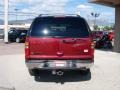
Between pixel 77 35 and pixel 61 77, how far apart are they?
2087mm

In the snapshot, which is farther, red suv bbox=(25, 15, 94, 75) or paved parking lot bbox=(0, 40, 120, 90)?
red suv bbox=(25, 15, 94, 75)

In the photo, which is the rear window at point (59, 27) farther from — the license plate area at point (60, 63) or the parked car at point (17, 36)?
the parked car at point (17, 36)

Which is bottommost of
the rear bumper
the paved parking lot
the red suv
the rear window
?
the paved parking lot

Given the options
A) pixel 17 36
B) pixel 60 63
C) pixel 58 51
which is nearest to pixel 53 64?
pixel 60 63

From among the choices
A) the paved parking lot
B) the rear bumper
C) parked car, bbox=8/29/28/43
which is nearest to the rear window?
the rear bumper

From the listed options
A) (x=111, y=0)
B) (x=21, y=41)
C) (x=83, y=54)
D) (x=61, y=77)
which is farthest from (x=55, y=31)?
(x=21, y=41)

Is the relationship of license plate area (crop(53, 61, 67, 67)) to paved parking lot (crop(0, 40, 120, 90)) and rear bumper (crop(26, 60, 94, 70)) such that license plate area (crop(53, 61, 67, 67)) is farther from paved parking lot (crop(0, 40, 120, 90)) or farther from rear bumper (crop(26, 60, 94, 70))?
paved parking lot (crop(0, 40, 120, 90))

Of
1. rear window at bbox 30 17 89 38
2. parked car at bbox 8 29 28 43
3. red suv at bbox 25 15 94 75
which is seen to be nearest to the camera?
red suv at bbox 25 15 94 75

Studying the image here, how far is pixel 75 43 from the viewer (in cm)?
1126

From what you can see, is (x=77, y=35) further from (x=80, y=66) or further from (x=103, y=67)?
(x=103, y=67)

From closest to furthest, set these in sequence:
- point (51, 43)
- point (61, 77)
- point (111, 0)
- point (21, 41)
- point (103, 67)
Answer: point (51, 43)
point (61, 77)
point (103, 67)
point (111, 0)
point (21, 41)

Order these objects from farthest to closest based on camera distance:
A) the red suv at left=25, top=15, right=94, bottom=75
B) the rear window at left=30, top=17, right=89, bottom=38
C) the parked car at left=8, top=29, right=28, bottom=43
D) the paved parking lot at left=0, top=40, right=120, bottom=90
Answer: the parked car at left=8, top=29, right=28, bottom=43, the rear window at left=30, top=17, right=89, bottom=38, the red suv at left=25, top=15, right=94, bottom=75, the paved parking lot at left=0, top=40, right=120, bottom=90

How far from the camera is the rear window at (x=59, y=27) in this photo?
11455mm

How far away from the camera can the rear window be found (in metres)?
11.5
